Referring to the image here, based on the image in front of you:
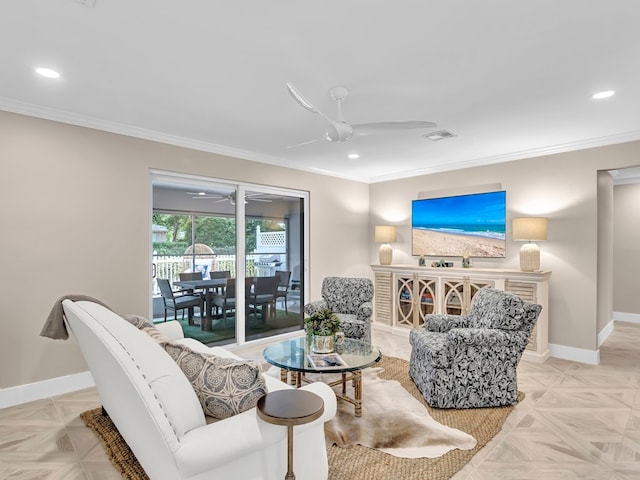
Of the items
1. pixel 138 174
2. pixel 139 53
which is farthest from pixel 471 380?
pixel 138 174

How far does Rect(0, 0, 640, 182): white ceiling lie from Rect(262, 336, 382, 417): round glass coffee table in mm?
2061

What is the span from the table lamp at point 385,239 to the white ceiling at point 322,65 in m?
1.99

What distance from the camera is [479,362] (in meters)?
2.94

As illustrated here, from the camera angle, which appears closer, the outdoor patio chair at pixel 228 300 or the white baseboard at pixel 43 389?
the white baseboard at pixel 43 389

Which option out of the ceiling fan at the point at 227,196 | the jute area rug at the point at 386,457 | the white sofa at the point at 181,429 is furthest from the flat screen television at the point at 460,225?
the white sofa at the point at 181,429

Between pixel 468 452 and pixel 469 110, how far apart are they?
8.80 ft

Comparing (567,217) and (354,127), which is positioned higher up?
(354,127)

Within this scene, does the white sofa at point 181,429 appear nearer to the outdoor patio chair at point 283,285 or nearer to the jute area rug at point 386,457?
the jute area rug at point 386,457

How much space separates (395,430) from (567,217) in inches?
131

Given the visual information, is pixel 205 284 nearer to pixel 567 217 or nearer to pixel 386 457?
pixel 386 457

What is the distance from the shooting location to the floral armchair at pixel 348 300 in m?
4.20

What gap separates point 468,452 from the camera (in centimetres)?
230

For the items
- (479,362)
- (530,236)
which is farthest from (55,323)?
(530,236)

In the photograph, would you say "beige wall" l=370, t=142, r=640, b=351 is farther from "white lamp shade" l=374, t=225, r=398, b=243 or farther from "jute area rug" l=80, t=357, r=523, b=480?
"jute area rug" l=80, t=357, r=523, b=480
